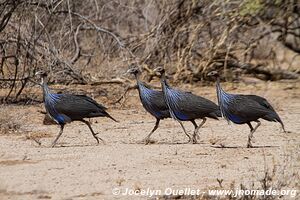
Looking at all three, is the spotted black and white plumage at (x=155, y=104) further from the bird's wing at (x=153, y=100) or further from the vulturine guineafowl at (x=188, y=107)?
the vulturine guineafowl at (x=188, y=107)

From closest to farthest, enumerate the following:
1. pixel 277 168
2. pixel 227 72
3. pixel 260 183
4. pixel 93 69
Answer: pixel 260 183
pixel 277 168
pixel 93 69
pixel 227 72

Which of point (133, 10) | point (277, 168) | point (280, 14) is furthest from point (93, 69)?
point (277, 168)

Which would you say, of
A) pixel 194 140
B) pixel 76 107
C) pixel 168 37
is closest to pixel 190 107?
pixel 194 140

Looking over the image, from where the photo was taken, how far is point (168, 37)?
704 inches

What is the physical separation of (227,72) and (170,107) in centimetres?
824

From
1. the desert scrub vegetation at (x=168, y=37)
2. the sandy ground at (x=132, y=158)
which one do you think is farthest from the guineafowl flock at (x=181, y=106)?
the desert scrub vegetation at (x=168, y=37)

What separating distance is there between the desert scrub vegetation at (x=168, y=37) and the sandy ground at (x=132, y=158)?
3043 millimetres

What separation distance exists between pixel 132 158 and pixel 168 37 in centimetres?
877

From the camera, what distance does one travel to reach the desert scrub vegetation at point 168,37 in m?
16.4

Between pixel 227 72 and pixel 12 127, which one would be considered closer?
pixel 12 127

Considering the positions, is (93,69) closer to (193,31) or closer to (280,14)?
(193,31)

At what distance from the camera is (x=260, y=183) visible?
8000 millimetres

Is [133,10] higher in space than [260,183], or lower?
higher

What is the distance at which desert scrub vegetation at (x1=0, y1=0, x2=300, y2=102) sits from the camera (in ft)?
53.9
